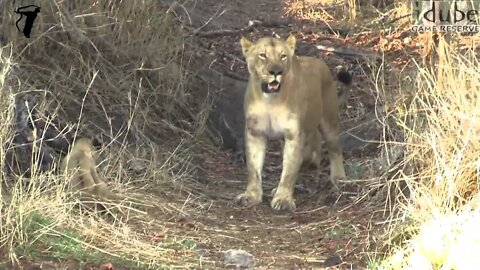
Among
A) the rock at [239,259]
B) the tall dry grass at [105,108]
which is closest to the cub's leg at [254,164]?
the tall dry grass at [105,108]

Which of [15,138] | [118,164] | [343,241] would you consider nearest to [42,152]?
[15,138]

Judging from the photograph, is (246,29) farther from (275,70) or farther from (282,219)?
(282,219)

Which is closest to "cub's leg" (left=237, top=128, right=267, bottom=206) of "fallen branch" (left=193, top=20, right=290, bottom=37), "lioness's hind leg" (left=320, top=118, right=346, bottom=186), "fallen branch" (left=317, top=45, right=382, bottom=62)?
"lioness's hind leg" (left=320, top=118, right=346, bottom=186)

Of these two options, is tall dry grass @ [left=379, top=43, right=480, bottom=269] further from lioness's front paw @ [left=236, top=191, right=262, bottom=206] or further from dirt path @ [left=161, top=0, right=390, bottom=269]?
lioness's front paw @ [left=236, top=191, right=262, bottom=206]

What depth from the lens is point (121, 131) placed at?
25.0 ft

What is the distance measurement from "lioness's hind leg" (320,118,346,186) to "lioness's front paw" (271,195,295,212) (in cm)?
84

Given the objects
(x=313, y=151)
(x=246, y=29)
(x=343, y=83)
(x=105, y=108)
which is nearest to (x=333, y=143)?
(x=313, y=151)

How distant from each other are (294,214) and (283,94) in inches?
33.4

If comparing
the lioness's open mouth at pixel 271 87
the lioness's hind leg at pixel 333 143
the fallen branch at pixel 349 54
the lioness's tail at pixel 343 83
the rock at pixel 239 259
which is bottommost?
the fallen branch at pixel 349 54

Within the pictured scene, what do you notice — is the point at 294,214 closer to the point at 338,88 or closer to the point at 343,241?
the point at 343,241

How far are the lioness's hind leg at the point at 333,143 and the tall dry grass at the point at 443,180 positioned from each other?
1562mm

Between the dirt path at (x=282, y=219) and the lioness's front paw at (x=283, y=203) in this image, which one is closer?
the dirt path at (x=282, y=219)

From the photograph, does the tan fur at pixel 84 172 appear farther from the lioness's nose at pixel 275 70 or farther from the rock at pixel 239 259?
the lioness's nose at pixel 275 70

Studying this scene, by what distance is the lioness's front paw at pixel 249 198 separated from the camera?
7.11 m
